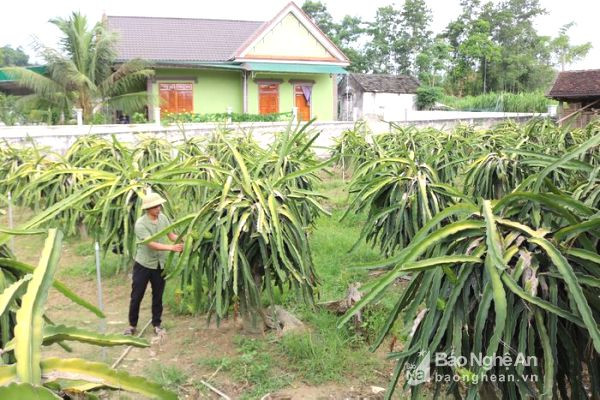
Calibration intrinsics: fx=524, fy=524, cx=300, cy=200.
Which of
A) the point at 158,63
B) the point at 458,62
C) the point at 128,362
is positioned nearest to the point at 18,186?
the point at 128,362

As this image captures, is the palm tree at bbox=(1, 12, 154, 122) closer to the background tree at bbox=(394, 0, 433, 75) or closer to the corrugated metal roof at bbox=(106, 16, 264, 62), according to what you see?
the corrugated metal roof at bbox=(106, 16, 264, 62)

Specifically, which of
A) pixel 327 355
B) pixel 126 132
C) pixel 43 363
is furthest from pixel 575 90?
pixel 43 363

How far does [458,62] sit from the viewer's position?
33.8 m

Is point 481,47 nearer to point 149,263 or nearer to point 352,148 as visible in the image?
point 352,148

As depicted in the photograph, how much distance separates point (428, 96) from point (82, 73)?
1795 cm

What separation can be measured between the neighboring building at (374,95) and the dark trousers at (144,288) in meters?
22.4

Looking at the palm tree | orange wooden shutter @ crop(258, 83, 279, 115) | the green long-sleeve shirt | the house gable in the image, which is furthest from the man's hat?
orange wooden shutter @ crop(258, 83, 279, 115)

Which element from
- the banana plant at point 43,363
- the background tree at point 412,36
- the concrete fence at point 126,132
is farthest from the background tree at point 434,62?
the banana plant at point 43,363

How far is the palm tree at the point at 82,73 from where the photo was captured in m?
15.5

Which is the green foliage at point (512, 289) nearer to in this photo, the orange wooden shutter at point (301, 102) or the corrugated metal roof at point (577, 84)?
the corrugated metal roof at point (577, 84)

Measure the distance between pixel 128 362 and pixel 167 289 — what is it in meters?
1.58

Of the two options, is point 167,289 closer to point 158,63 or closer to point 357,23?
point 158,63

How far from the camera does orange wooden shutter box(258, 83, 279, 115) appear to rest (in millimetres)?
20000

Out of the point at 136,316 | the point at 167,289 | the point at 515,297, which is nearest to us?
the point at 515,297
